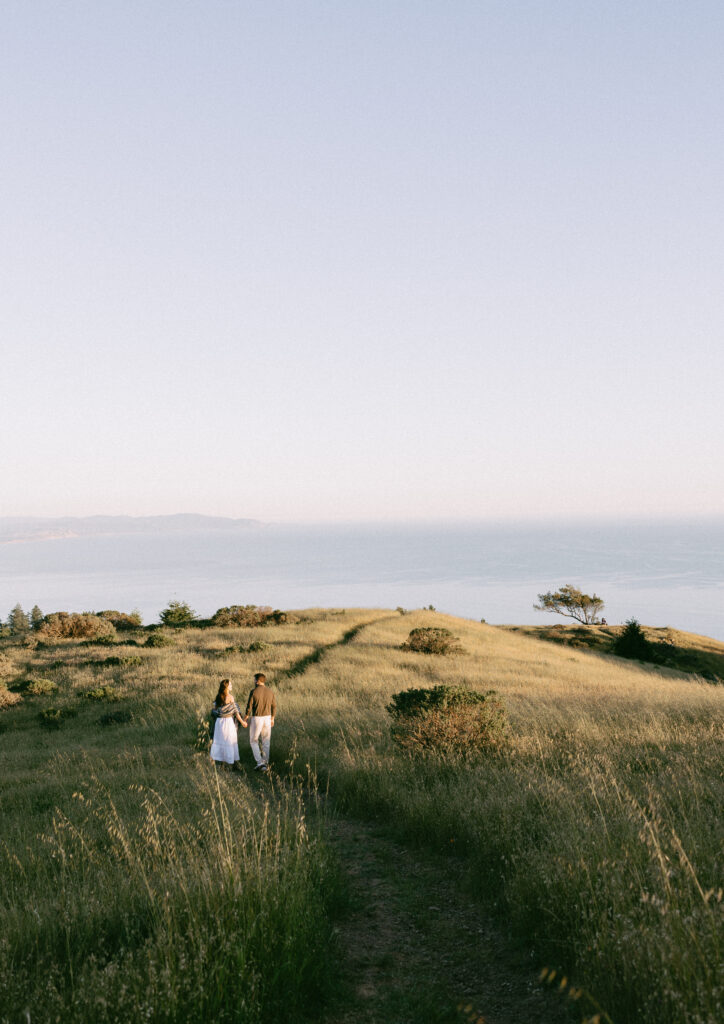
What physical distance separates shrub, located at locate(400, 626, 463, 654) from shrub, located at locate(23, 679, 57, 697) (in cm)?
1681

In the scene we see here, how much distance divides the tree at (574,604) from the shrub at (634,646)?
4255 centimetres

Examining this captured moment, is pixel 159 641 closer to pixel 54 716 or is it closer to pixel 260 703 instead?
pixel 54 716

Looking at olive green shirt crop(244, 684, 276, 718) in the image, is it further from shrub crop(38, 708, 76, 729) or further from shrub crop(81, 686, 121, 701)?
shrub crop(81, 686, 121, 701)

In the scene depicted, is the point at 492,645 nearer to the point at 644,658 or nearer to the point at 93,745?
the point at 644,658

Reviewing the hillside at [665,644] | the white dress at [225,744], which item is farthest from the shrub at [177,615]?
the white dress at [225,744]

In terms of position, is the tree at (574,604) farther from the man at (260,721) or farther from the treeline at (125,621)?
the man at (260,721)

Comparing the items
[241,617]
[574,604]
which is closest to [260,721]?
[241,617]

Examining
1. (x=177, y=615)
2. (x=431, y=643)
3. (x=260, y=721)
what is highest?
(x=260, y=721)

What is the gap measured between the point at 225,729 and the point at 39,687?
1480 cm

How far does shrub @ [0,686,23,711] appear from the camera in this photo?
22222 millimetres

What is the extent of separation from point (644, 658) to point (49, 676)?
4079 centimetres

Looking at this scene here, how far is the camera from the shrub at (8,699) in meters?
22.2

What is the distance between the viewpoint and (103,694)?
22.2m

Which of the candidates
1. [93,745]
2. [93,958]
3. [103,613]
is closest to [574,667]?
[93,745]
